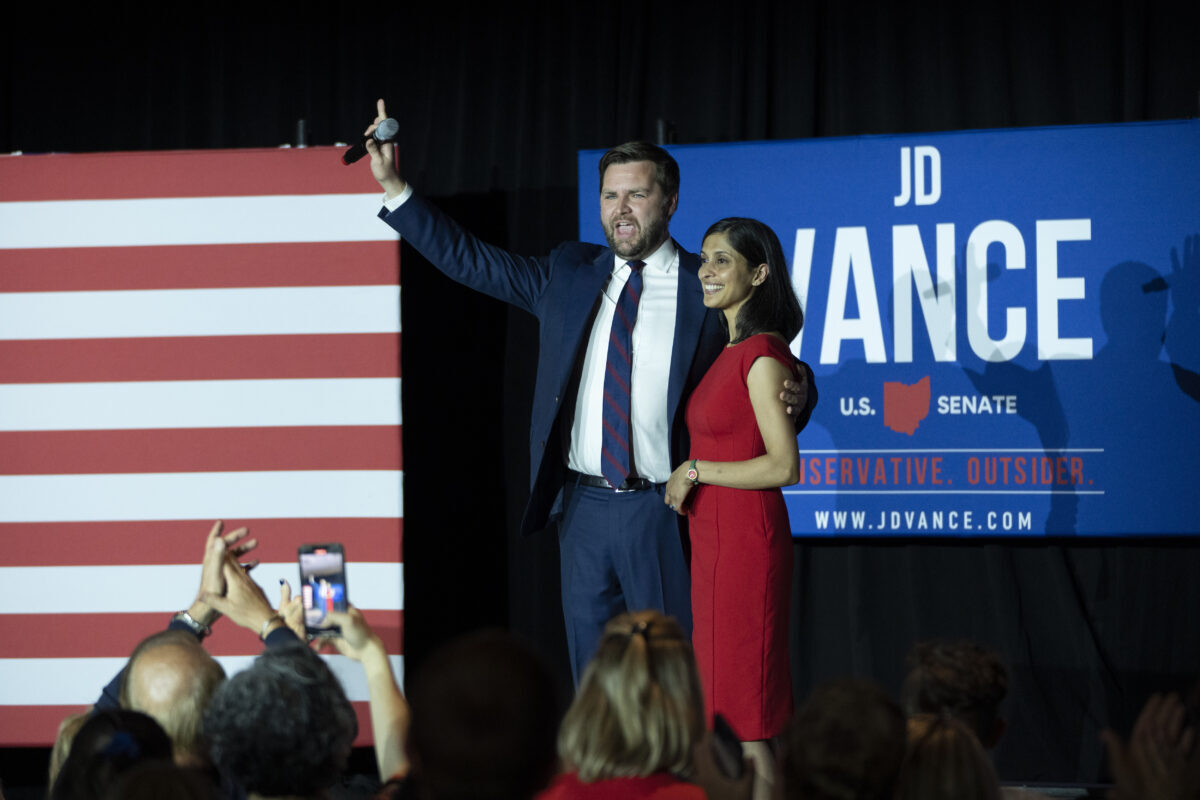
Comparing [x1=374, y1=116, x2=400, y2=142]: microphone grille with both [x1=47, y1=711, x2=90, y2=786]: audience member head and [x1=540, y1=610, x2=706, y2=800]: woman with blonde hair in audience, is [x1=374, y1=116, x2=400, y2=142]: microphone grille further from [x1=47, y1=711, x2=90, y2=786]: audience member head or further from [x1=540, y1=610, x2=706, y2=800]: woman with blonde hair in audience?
[x1=540, y1=610, x2=706, y2=800]: woman with blonde hair in audience

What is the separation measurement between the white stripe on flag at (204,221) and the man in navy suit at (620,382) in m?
0.61

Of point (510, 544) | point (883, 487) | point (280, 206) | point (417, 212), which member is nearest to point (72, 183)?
point (280, 206)

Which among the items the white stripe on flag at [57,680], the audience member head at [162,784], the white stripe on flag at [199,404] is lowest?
the white stripe on flag at [57,680]

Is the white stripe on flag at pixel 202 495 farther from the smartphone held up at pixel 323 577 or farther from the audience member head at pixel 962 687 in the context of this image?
the audience member head at pixel 962 687

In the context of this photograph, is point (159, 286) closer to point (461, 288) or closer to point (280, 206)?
point (280, 206)

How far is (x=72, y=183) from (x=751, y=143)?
2.18 metres

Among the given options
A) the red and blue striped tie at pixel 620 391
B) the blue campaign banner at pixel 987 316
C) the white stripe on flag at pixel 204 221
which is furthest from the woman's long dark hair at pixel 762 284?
the white stripe on flag at pixel 204 221

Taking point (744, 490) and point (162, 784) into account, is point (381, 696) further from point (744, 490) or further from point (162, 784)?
point (744, 490)

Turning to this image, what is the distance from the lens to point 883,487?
150 inches

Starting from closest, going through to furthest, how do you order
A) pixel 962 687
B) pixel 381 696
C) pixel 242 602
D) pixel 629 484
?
pixel 381 696 < pixel 962 687 < pixel 242 602 < pixel 629 484

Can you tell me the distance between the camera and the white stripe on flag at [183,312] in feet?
12.1

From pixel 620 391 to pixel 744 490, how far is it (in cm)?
44

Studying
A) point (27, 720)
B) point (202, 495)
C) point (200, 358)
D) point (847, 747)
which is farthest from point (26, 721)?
point (847, 747)

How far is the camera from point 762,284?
277 cm
